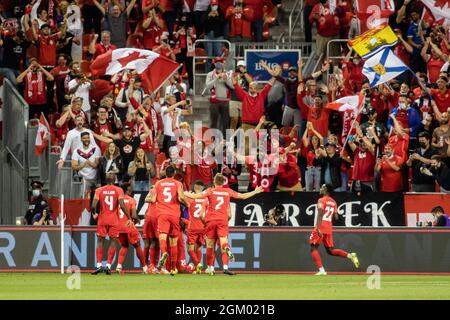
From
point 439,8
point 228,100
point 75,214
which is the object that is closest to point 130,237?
point 75,214

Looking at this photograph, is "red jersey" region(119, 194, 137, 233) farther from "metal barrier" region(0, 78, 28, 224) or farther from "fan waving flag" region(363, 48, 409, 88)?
"fan waving flag" region(363, 48, 409, 88)

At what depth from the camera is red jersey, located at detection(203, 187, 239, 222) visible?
95.3 ft

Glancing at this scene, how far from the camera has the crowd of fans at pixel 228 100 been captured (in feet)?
108

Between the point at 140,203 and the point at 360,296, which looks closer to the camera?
the point at 360,296

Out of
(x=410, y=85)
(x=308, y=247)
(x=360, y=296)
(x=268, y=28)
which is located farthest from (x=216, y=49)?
(x=360, y=296)

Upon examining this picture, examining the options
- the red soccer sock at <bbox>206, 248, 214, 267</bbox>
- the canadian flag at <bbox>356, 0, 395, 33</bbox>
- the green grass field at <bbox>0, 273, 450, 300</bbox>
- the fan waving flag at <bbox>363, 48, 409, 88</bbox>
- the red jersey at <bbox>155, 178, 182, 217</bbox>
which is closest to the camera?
the green grass field at <bbox>0, 273, 450, 300</bbox>

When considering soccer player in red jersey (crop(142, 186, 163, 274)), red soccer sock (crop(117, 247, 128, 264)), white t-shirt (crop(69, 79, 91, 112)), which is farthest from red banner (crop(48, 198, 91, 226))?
A: white t-shirt (crop(69, 79, 91, 112))

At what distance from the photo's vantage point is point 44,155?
1328 inches

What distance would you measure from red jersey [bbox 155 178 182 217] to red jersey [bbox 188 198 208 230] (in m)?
0.83

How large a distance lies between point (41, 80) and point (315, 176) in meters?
7.37

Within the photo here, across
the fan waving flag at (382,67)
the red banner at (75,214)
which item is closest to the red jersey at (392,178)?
the fan waving flag at (382,67)

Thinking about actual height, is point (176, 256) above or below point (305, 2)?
below

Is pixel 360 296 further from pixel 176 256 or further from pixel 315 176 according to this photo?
pixel 315 176

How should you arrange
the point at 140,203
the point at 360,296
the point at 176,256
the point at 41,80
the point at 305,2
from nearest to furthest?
the point at 360,296, the point at 176,256, the point at 140,203, the point at 41,80, the point at 305,2
